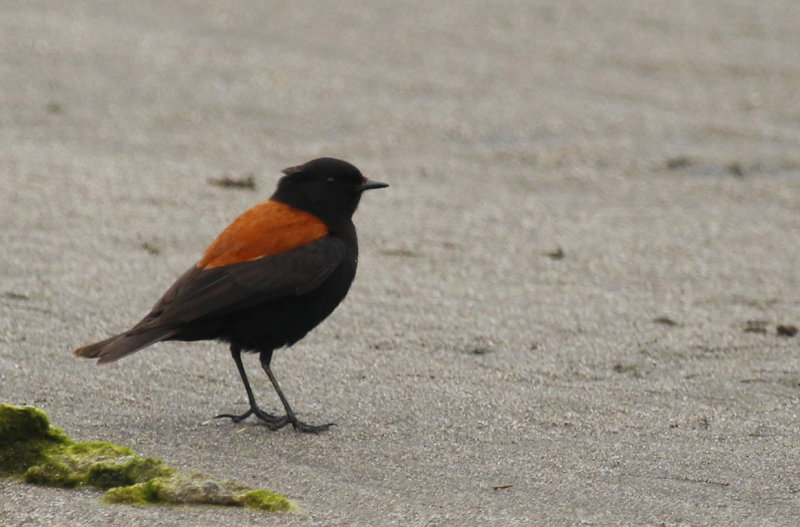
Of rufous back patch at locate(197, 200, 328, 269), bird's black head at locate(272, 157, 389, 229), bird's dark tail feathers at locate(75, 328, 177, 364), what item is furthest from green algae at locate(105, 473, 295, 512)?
bird's black head at locate(272, 157, 389, 229)

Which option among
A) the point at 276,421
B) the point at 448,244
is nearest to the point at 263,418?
the point at 276,421

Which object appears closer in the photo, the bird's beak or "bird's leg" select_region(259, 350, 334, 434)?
"bird's leg" select_region(259, 350, 334, 434)

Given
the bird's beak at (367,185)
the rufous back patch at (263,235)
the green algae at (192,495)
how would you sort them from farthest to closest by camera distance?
the bird's beak at (367,185), the rufous back patch at (263,235), the green algae at (192,495)

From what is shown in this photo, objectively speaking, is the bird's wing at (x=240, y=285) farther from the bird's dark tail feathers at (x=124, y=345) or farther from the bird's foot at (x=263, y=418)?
the bird's foot at (x=263, y=418)

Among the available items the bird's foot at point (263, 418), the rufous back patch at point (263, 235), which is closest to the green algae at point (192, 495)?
the bird's foot at point (263, 418)

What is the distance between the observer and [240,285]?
4996 millimetres

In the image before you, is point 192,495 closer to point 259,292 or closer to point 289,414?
point 289,414

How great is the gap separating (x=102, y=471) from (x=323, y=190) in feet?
6.18

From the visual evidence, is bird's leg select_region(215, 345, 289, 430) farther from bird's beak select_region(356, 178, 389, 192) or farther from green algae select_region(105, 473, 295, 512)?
green algae select_region(105, 473, 295, 512)

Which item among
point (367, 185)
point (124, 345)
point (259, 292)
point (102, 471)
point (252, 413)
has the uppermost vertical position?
Result: point (367, 185)

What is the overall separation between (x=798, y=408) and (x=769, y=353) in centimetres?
82

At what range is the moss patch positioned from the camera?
3875 millimetres

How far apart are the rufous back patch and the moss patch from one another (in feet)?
3.61

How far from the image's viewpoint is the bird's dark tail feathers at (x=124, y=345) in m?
4.73
